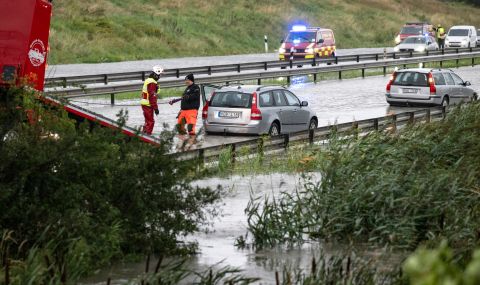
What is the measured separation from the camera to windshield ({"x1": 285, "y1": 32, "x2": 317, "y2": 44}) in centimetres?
5334

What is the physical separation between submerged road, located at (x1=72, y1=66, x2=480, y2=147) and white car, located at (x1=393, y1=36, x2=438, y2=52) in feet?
41.7

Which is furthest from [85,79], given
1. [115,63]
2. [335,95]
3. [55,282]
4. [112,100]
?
[55,282]

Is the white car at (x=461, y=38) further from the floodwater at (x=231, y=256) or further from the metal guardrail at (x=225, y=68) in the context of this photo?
the floodwater at (x=231, y=256)

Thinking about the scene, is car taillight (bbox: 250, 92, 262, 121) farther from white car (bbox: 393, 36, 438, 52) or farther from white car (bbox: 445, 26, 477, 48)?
white car (bbox: 445, 26, 477, 48)

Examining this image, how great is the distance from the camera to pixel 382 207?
1305 centimetres

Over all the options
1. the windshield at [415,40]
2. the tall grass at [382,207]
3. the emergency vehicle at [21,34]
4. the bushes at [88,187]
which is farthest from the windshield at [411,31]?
the bushes at [88,187]

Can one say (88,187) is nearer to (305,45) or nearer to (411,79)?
(411,79)

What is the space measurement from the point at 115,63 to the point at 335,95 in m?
17.1

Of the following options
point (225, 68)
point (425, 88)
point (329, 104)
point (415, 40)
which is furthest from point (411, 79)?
point (415, 40)

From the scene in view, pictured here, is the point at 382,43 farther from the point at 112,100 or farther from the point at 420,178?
the point at 420,178

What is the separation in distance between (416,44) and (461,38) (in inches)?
384

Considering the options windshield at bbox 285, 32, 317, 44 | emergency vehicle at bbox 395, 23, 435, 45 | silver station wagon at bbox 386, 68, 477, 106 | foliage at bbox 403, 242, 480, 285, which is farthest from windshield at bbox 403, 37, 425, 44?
foliage at bbox 403, 242, 480, 285

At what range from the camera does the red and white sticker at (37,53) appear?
19592mm

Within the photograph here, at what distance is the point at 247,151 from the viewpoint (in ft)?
67.2
